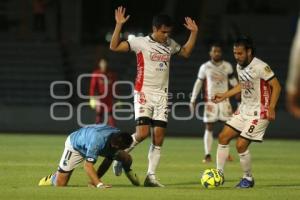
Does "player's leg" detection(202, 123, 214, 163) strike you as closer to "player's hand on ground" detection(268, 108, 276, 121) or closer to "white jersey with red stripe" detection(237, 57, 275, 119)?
"white jersey with red stripe" detection(237, 57, 275, 119)

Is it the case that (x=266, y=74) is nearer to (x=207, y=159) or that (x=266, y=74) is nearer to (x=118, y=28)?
(x=118, y=28)

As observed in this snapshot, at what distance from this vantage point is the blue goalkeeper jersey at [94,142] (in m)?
10.7

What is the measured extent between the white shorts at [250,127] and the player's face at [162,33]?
4.69 feet

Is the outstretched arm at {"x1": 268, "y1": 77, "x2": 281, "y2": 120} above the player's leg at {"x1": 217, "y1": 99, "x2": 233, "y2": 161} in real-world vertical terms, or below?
above

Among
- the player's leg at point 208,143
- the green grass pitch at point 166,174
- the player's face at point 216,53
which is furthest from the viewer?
the player's face at point 216,53

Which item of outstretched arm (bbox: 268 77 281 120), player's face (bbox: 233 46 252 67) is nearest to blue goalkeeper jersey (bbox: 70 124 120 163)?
player's face (bbox: 233 46 252 67)

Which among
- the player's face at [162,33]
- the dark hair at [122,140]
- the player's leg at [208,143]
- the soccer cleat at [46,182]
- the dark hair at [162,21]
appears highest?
the dark hair at [162,21]

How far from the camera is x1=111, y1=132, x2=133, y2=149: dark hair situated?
1041 centimetres

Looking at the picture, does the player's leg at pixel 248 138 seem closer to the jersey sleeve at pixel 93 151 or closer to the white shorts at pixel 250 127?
the white shorts at pixel 250 127

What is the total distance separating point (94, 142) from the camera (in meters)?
10.8

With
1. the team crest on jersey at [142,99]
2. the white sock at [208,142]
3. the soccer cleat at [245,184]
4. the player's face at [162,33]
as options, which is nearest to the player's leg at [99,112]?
the white sock at [208,142]

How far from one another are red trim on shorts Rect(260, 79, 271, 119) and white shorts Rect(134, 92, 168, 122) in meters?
1.26

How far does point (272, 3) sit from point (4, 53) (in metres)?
9.45

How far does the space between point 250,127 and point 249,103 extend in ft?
1.13
